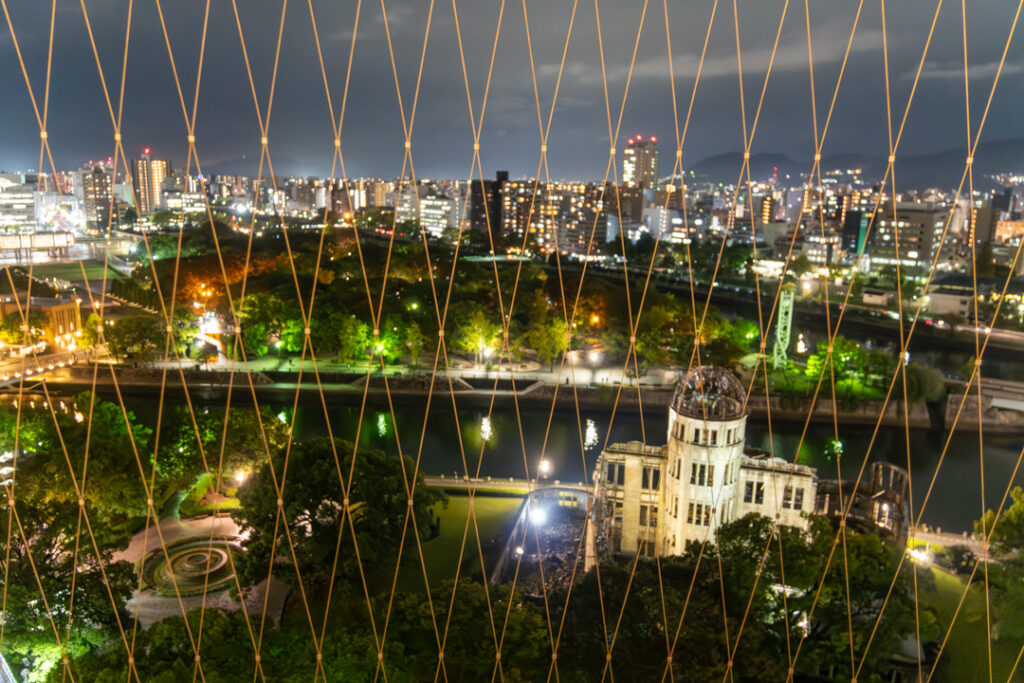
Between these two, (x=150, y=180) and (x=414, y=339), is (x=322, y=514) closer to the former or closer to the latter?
(x=414, y=339)

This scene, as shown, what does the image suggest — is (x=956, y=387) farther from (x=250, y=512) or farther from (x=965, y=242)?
(x=965, y=242)

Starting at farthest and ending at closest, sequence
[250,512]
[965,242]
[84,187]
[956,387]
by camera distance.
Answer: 1. [84,187]
2. [965,242]
3. [956,387]
4. [250,512]

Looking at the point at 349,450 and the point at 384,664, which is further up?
the point at 349,450

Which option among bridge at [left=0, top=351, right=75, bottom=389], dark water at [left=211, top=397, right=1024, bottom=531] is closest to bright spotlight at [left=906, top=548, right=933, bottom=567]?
dark water at [left=211, top=397, right=1024, bottom=531]

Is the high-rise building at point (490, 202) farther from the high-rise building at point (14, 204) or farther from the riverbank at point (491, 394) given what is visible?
the riverbank at point (491, 394)

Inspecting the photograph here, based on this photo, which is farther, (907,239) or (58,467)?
(907,239)

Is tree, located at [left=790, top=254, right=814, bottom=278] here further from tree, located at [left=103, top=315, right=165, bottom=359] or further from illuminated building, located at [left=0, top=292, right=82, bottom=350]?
illuminated building, located at [left=0, top=292, right=82, bottom=350]

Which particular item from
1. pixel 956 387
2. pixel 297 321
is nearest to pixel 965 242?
pixel 956 387

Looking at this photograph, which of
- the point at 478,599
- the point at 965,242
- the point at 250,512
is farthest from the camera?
the point at 965,242
